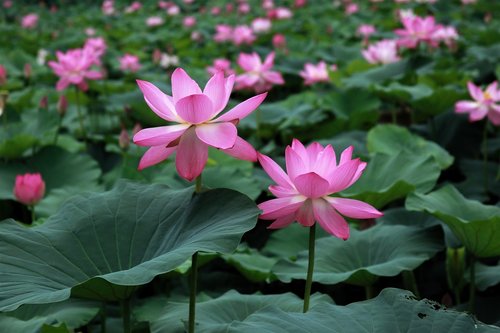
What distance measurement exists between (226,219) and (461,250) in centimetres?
68

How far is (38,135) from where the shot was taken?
7.85ft

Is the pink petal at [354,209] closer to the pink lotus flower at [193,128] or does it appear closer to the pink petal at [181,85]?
the pink lotus flower at [193,128]

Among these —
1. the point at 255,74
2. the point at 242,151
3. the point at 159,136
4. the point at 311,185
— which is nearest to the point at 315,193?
the point at 311,185

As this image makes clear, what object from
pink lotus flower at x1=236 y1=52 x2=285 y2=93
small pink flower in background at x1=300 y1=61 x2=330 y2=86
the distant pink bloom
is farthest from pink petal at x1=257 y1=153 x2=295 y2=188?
the distant pink bloom

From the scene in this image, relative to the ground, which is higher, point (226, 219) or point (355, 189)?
point (226, 219)

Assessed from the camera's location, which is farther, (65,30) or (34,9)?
(34,9)

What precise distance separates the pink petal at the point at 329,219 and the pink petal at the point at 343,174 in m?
0.03

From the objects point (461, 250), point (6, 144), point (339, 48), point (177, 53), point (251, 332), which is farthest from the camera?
point (177, 53)

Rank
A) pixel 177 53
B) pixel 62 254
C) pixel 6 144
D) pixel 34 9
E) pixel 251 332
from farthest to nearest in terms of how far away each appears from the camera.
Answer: pixel 34 9 → pixel 177 53 → pixel 6 144 → pixel 62 254 → pixel 251 332

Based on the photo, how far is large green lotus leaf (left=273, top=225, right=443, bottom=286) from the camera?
130 cm

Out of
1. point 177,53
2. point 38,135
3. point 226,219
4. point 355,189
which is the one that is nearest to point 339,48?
point 177,53

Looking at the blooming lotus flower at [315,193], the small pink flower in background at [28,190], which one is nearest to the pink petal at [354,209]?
the blooming lotus flower at [315,193]

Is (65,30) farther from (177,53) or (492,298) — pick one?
(492,298)

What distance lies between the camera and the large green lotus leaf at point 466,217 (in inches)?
50.9
